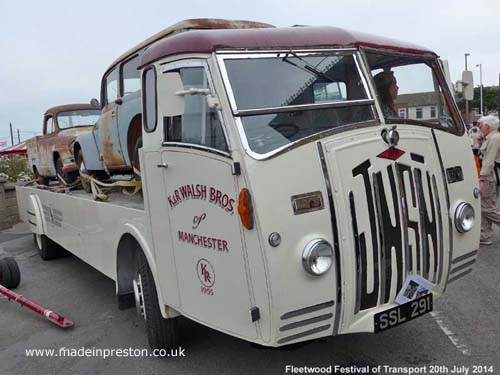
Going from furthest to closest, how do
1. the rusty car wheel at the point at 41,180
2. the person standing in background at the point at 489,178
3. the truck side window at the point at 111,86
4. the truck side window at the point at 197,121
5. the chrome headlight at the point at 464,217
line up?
the rusty car wheel at the point at 41,180 → the person standing in background at the point at 489,178 → the truck side window at the point at 111,86 → the chrome headlight at the point at 464,217 → the truck side window at the point at 197,121

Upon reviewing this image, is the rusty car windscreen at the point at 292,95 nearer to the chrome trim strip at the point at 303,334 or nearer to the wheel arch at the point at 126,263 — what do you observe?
the chrome trim strip at the point at 303,334

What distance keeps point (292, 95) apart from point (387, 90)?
0.81 metres

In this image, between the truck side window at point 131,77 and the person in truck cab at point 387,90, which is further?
the truck side window at point 131,77

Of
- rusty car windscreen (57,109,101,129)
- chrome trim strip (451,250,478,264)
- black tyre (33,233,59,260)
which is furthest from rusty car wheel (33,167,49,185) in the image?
chrome trim strip (451,250,478,264)

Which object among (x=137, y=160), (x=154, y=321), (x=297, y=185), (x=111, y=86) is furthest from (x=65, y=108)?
(x=297, y=185)

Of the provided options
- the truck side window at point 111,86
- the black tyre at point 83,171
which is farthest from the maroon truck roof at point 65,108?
the truck side window at point 111,86

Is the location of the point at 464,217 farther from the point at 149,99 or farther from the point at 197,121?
the point at 149,99

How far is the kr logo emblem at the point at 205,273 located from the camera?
128 inches

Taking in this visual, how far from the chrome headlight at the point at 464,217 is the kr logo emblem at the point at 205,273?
71.5 inches

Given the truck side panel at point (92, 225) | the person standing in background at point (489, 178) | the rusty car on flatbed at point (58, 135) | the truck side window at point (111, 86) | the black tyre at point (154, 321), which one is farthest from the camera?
the rusty car on flatbed at point (58, 135)

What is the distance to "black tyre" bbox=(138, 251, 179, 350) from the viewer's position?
4043 mm

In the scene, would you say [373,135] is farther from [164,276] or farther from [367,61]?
[164,276]

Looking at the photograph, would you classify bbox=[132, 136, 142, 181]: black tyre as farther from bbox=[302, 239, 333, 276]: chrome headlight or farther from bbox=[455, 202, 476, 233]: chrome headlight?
bbox=[455, 202, 476, 233]: chrome headlight

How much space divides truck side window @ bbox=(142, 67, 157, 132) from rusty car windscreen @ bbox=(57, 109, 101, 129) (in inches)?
287
